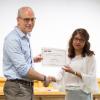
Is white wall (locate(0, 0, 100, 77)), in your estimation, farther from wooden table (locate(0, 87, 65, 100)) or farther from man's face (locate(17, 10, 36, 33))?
man's face (locate(17, 10, 36, 33))

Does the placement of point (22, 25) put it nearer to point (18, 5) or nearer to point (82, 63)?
point (82, 63)

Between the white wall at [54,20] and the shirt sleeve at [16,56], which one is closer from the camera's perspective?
the shirt sleeve at [16,56]

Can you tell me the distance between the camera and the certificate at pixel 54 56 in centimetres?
288

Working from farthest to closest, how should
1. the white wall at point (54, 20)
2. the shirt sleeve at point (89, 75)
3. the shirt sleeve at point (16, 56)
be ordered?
1. the white wall at point (54, 20)
2. the shirt sleeve at point (89, 75)
3. the shirt sleeve at point (16, 56)

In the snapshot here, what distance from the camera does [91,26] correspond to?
195 inches

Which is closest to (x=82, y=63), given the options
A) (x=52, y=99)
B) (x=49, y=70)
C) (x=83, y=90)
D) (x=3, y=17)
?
(x=83, y=90)

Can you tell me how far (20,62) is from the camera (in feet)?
7.15

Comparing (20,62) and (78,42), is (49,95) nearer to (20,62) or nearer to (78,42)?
(78,42)

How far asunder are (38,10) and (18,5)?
354 millimetres

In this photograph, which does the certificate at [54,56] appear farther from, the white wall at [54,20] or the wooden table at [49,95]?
the white wall at [54,20]

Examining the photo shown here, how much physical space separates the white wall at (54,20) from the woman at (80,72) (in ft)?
6.38

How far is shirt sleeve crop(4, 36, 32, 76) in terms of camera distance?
218cm

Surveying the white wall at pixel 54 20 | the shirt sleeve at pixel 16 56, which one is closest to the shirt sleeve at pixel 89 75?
the shirt sleeve at pixel 16 56

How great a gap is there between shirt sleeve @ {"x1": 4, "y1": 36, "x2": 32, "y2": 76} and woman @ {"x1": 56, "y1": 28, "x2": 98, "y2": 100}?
54cm
